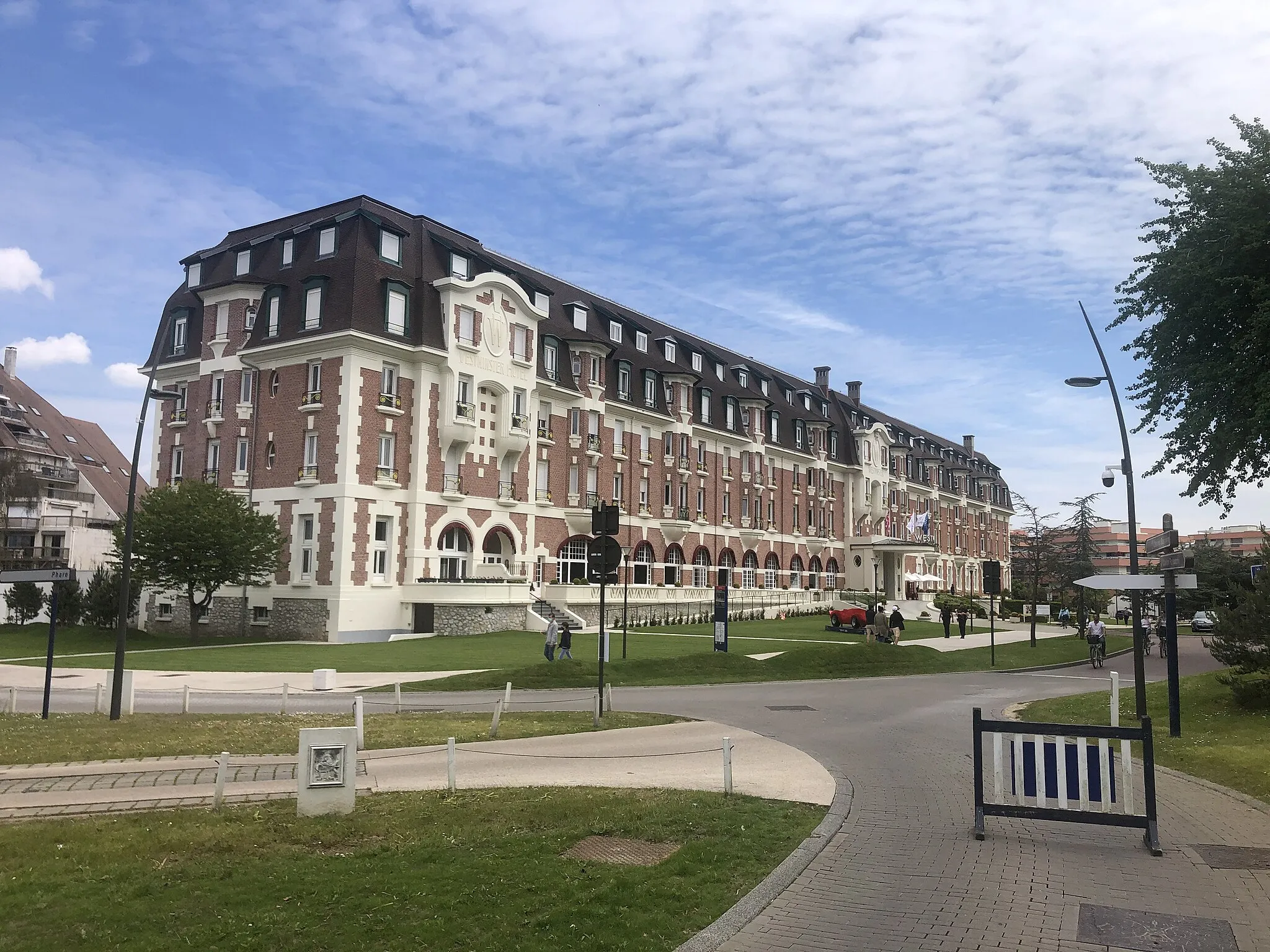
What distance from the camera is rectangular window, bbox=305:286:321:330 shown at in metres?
42.2

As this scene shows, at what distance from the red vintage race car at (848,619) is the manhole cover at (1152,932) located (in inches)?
1545

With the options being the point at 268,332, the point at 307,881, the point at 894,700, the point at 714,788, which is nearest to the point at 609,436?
the point at 268,332

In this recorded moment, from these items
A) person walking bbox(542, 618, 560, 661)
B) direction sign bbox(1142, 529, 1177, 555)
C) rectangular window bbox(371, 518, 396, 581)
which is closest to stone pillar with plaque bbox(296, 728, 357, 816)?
direction sign bbox(1142, 529, 1177, 555)

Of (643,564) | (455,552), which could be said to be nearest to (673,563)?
(643,564)

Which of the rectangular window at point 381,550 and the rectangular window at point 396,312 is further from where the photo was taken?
the rectangular window at point 396,312

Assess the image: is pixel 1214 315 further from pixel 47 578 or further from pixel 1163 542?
pixel 47 578

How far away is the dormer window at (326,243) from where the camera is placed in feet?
143

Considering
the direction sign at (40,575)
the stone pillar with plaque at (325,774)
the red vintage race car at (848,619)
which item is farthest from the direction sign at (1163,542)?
the red vintage race car at (848,619)

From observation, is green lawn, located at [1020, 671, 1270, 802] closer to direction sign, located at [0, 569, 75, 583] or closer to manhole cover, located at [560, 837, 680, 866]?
manhole cover, located at [560, 837, 680, 866]

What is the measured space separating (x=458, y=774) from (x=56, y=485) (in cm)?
7342

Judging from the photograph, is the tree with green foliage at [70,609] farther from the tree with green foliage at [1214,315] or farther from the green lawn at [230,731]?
the tree with green foliage at [1214,315]

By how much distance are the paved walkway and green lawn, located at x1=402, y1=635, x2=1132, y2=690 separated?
28.9 ft

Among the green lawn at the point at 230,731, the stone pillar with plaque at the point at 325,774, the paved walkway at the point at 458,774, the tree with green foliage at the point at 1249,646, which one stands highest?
the tree with green foliage at the point at 1249,646

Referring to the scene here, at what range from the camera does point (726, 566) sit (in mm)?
65062
